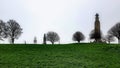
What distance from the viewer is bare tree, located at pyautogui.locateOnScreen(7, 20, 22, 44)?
83.7 m

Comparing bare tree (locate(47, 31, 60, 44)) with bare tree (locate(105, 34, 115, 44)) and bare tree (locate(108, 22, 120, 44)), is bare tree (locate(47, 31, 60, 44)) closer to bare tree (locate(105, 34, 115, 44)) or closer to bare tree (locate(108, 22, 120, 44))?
bare tree (locate(105, 34, 115, 44))

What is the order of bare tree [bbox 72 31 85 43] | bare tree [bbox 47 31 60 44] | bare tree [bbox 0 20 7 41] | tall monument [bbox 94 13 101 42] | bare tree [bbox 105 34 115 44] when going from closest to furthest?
1. tall monument [bbox 94 13 101 42]
2. bare tree [bbox 0 20 7 41]
3. bare tree [bbox 105 34 115 44]
4. bare tree [bbox 72 31 85 43]
5. bare tree [bbox 47 31 60 44]

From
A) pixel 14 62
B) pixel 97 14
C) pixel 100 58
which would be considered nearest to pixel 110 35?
pixel 97 14

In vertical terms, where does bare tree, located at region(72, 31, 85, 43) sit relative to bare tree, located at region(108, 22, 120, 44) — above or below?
below

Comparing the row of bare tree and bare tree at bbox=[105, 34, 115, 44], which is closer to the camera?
the row of bare tree

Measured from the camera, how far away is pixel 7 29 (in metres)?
83.4

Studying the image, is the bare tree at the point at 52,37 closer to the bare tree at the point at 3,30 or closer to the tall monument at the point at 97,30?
the bare tree at the point at 3,30

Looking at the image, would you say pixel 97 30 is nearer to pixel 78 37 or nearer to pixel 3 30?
pixel 3 30

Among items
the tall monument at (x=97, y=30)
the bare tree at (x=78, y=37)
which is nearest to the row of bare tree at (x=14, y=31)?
the bare tree at (x=78, y=37)

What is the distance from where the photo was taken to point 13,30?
85.3 m

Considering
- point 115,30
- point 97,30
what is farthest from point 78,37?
point 97,30

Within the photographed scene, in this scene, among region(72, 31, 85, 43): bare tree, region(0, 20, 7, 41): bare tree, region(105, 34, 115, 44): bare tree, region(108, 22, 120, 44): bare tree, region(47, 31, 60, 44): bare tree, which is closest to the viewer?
region(0, 20, 7, 41): bare tree

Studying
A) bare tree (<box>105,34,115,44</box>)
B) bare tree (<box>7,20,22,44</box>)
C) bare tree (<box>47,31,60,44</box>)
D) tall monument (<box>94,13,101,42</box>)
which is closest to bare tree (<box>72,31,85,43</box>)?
bare tree (<box>47,31,60,44</box>)

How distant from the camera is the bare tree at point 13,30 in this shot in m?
83.7
